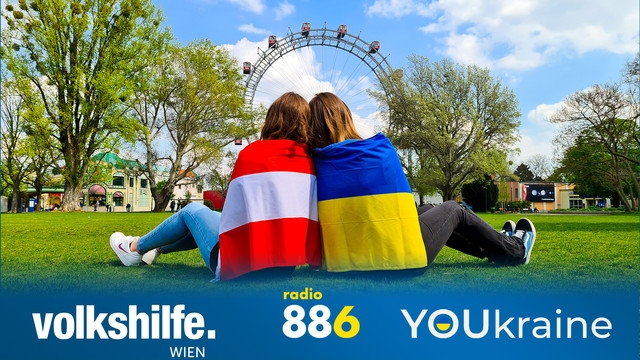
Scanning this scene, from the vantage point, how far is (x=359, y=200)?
8.07ft

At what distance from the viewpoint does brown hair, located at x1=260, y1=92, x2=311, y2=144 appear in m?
2.53

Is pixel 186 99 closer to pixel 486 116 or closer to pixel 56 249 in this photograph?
pixel 486 116

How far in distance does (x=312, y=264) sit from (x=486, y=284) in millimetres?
1122

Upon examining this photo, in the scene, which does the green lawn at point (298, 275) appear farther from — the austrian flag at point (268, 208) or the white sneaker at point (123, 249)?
the austrian flag at point (268, 208)

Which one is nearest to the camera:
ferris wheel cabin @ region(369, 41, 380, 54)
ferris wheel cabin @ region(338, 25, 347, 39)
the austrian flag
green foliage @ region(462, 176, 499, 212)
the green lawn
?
the austrian flag

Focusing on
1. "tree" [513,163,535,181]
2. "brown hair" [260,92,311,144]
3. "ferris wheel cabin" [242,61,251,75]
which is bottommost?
"brown hair" [260,92,311,144]

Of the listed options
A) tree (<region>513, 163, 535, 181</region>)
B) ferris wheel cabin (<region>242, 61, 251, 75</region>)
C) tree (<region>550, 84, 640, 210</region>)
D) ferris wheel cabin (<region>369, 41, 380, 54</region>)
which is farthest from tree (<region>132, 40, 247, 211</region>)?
tree (<region>513, 163, 535, 181</region>)

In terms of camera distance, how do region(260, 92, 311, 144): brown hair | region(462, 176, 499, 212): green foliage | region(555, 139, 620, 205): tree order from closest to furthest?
region(260, 92, 311, 144): brown hair
region(555, 139, 620, 205): tree
region(462, 176, 499, 212): green foliage

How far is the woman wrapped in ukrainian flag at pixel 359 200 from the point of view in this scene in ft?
8.09

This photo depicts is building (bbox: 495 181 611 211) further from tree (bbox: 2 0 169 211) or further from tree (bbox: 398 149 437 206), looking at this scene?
tree (bbox: 2 0 169 211)

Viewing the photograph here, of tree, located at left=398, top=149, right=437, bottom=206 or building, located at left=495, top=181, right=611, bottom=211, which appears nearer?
tree, located at left=398, top=149, right=437, bottom=206

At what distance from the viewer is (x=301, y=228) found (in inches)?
97.0

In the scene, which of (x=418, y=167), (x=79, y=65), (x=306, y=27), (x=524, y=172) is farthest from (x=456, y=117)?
(x=524, y=172)

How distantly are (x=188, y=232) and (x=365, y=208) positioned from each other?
134 cm
